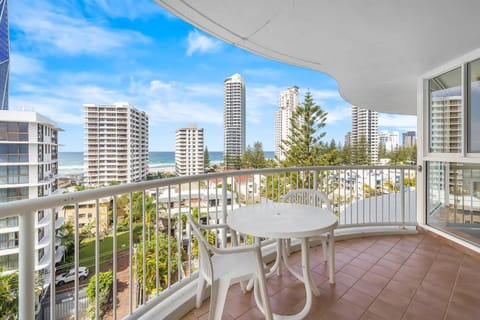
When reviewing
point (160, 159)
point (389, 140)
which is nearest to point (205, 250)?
point (389, 140)

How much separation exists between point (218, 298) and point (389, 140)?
69.3 feet

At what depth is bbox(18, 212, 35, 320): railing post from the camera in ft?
3.17

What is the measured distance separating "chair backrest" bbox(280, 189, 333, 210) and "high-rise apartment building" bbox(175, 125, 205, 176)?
18.2 meters

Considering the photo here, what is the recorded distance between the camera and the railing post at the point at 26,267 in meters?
0.97

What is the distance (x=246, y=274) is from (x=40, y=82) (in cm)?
2859

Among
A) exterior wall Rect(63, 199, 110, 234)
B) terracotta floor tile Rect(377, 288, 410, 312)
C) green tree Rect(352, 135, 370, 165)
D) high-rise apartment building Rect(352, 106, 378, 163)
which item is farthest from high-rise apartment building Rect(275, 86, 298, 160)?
terracotta floor tile Rect(377, 288, 410, 312)

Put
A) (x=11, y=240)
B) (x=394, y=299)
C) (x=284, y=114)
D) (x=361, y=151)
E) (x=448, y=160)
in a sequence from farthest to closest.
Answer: (x=361, y=151), (x=284, y=114), (x=448, y=160), (x=394, y=299), (x=11, y=240)

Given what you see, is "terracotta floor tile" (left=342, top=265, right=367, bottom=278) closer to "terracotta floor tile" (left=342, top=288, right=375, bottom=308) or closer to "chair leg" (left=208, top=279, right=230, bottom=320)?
"terracotta floor tile" (left=342, top=288, right=375, bottom=308)

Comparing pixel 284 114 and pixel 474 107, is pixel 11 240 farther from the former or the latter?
pixel 284 114

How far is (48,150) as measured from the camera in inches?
269

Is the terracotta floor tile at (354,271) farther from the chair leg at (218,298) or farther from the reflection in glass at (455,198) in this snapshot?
the reflection in glass at (455,198)

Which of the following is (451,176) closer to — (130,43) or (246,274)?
(246,274)

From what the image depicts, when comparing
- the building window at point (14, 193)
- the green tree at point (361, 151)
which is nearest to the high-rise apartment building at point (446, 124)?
the building window at point (14, 193)

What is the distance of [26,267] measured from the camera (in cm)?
97
